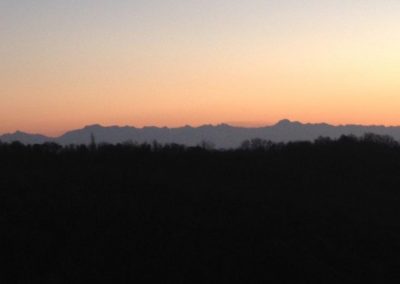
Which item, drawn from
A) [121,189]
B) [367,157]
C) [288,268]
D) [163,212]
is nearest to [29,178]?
[121,189]

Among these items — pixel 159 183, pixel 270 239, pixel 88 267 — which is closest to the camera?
pixel 88 267

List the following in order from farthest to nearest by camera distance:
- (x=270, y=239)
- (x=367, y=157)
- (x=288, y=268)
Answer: (x=367, y=157) → (x=270, y=239) → (x=288, y=268)

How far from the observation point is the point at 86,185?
25.7 m

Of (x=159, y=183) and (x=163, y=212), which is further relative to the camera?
(x=159, y=183)

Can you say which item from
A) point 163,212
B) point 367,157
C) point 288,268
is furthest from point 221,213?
point 367,157

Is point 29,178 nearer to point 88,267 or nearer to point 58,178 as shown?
point 58,178

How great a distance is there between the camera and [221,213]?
25.0 m

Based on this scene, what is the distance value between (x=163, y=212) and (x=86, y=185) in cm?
293

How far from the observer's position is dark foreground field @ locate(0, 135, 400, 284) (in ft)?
67.1

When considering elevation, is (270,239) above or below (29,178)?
below

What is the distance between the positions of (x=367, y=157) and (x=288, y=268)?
18179mm

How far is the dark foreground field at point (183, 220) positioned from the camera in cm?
2045

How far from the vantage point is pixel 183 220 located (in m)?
23.6

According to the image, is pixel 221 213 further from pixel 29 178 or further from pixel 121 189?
pixel 29 178
